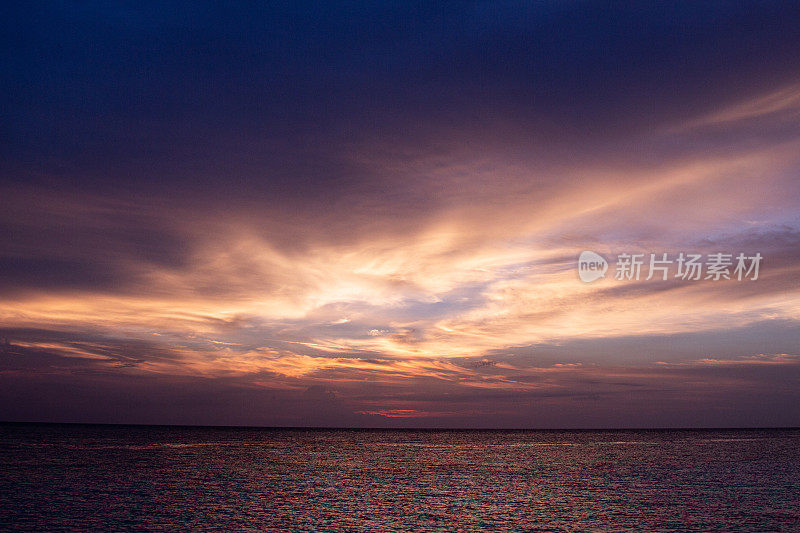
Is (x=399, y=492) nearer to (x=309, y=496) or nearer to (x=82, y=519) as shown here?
(x=309, y=496)

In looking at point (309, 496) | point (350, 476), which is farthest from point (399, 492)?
point (350, 476)

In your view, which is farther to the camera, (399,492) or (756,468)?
(756,468)

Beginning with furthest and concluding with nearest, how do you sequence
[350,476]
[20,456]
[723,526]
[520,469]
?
[20,456], [520,469], [350,476], [723,526]

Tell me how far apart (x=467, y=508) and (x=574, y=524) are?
6.35 meters

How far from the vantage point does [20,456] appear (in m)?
71.1

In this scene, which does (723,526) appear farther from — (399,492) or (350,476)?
(350,476)


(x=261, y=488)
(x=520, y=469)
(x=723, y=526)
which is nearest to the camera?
(x=723, y=526)

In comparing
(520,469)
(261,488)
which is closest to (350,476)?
(261,488)

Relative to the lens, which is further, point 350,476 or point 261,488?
point 350,476

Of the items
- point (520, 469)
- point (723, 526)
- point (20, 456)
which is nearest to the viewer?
point (723, 526)

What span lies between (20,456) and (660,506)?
7051 centimetres

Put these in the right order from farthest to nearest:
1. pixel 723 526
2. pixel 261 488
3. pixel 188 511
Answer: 1. pixel 261 488
2. pixel 188 511
3. pixel 723 526

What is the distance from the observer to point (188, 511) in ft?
102

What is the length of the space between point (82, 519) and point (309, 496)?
42.6 ft
